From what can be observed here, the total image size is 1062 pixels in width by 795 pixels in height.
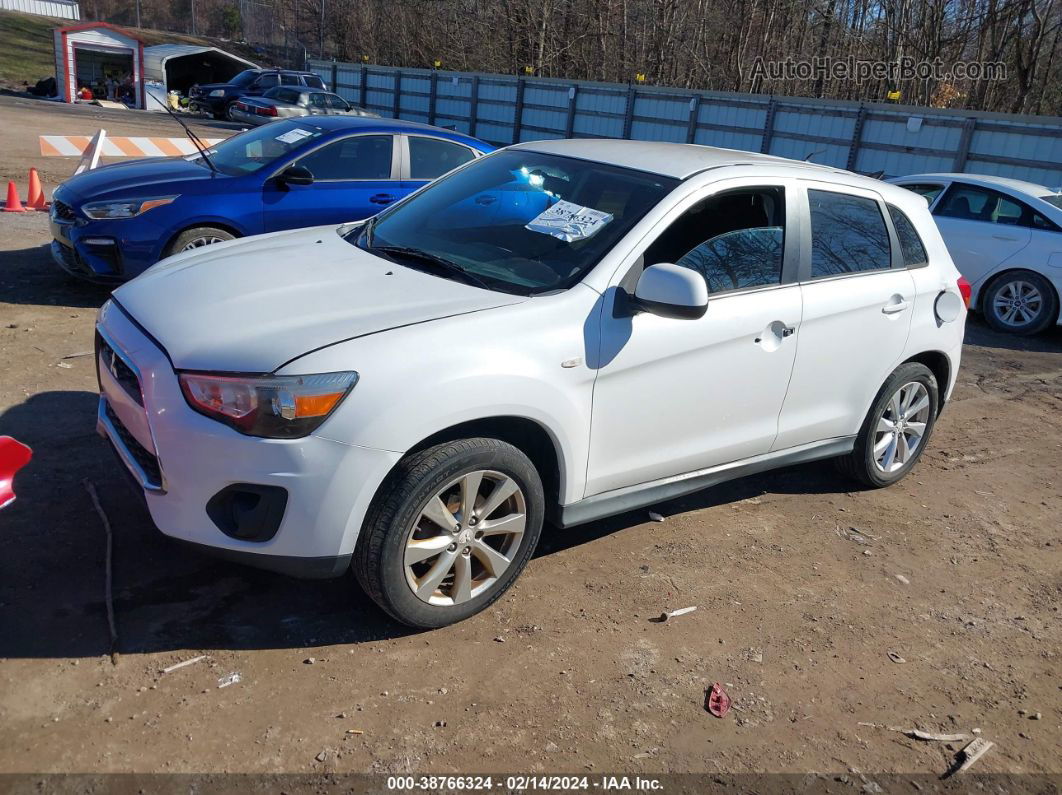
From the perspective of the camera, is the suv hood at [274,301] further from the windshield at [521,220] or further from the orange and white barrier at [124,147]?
the orange and white barrier at [124,147]

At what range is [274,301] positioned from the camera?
3.40m

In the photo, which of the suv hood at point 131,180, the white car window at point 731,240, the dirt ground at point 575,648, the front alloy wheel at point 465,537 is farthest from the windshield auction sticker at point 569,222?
the suv hood at point 131,180

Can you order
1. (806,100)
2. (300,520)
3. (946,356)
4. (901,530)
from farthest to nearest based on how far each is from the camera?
1. (806,100)
2. (946,356)
3. (901,530)
4. (300,520)

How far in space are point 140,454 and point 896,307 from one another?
373cm

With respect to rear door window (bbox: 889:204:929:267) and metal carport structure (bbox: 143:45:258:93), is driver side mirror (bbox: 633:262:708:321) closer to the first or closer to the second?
rear door window (bbox: 889:204:929:267)

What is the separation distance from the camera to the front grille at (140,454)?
3.18 metres

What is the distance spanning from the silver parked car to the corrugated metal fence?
11.3ft

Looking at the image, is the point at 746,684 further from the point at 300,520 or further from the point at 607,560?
the point at 300,520

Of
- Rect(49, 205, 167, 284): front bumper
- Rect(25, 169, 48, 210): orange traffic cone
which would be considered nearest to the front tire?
Rect(49, 205, 167, 284): front bumper

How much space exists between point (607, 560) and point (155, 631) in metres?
1.95

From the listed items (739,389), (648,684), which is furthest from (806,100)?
(648,684)

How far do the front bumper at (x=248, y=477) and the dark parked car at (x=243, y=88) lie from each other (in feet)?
105

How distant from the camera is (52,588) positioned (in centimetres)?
348

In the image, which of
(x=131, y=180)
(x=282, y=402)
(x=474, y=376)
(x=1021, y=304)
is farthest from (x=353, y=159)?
(x=1021, y=304)
